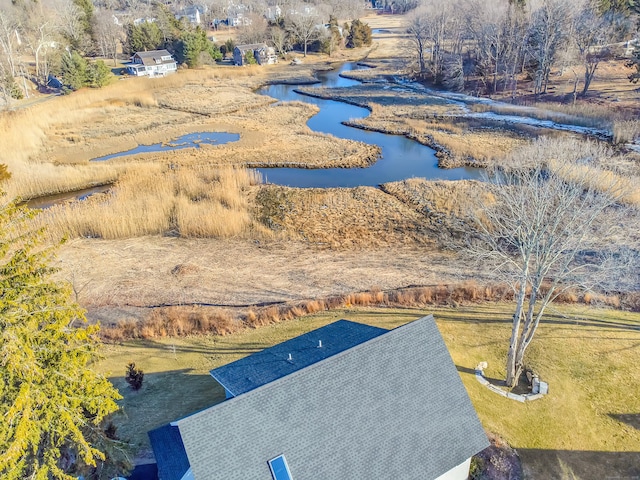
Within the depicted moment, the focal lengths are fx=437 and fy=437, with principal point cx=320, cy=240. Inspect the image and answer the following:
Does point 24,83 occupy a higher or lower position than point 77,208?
higher

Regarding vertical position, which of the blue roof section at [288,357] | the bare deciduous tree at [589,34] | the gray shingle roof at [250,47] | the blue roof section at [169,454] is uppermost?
the gray shingle roof at [250,47]

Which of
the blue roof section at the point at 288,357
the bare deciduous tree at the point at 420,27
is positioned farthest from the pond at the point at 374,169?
the bare deciduous tree at the point at 420,27

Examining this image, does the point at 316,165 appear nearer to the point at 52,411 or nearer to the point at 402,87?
the point at 52,411

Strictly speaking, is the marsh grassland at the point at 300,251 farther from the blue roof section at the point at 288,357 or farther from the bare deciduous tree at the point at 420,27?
the bare deciduous tree at the point at 420,27

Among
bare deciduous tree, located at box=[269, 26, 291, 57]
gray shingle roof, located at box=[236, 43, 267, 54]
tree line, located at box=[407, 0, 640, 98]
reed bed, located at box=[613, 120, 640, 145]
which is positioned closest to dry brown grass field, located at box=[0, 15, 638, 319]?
reed bed, located at box=[613, 120, 640, 145]

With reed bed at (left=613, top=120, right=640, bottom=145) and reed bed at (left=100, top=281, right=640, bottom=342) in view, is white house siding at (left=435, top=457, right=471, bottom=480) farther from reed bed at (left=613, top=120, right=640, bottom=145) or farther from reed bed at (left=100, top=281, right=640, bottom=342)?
reed bed at (left=613, top=120, right=640, bottom=145)

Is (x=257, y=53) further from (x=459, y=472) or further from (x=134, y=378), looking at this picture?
(x=459, y=472)

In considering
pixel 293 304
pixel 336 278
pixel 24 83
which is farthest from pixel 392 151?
pixel 24 83
